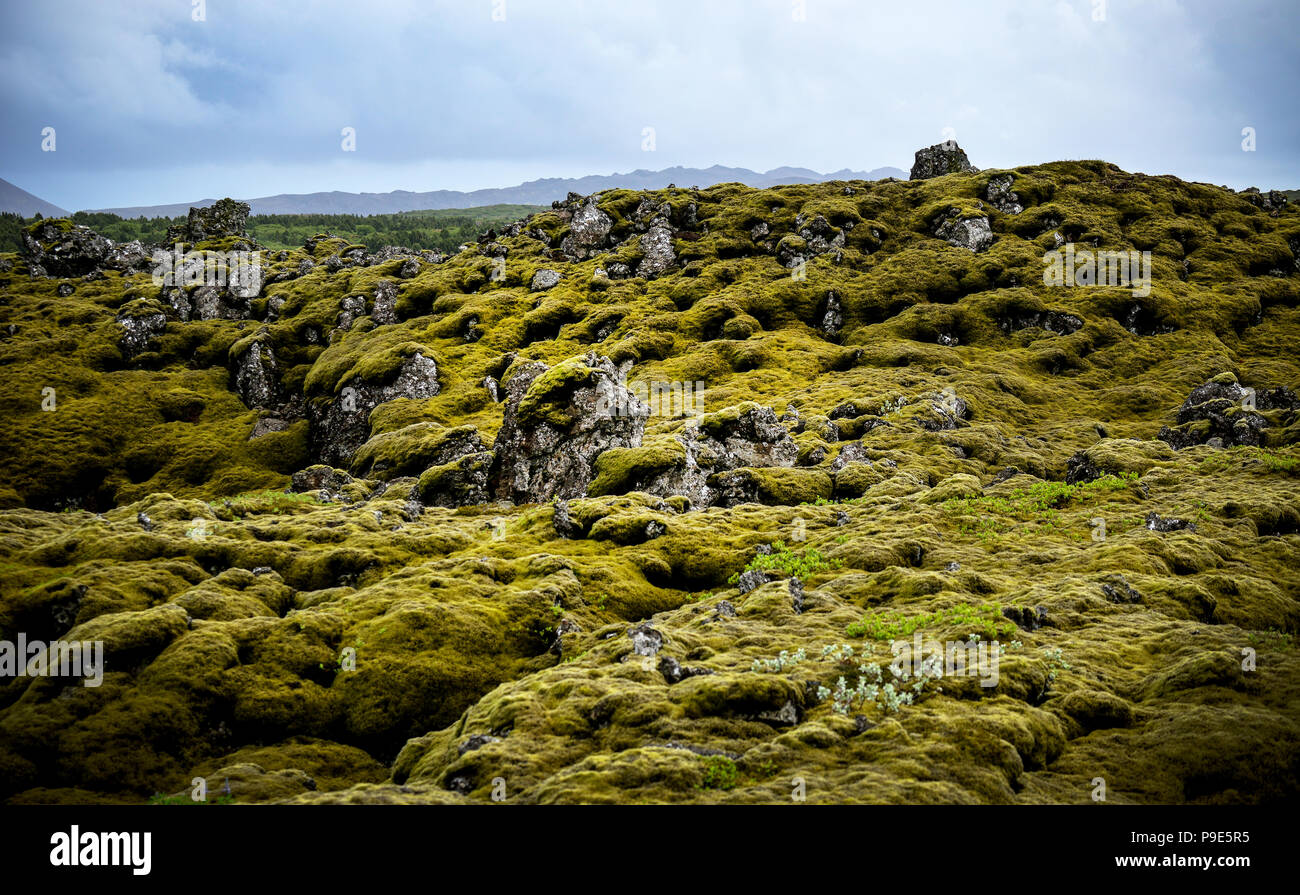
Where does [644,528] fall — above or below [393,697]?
above

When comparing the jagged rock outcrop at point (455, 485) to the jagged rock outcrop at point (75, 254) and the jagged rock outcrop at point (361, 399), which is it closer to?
the jagged rock outcrop at point (361, 399)

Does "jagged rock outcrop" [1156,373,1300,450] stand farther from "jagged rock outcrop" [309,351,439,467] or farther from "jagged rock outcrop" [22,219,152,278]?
"jagged rock outcrop" [22,219,152,278]

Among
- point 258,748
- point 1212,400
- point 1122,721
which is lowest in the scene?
point 258,748

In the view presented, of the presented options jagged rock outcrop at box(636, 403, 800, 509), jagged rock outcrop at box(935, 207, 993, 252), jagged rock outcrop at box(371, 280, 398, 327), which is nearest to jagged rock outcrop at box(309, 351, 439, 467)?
jagged rock outcrop at box(371, 280, 398, 327)

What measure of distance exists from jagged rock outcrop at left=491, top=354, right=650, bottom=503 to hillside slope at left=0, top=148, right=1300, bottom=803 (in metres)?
0.20

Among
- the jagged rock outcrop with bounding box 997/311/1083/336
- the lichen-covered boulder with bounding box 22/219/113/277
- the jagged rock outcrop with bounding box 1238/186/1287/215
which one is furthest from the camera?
the lichen-covered boulder with bounding box 22/219/113/277

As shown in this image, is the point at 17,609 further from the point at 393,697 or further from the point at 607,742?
the point at 607,742

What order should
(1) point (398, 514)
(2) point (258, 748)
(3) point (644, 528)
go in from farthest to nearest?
(1) point (398, 514) < (3) point (644, 528) < (2) point (258, 748)

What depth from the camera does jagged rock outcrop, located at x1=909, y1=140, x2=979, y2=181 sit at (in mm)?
109500

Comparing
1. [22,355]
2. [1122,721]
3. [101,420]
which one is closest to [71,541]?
[1122,721]

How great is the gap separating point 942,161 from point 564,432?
95.1 m

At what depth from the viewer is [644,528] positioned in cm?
3153

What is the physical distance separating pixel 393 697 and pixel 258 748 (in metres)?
3.43

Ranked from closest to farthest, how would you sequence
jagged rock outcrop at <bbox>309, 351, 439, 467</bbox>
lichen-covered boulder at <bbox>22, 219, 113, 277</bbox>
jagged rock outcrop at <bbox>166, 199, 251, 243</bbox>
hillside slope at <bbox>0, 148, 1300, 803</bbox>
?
1. hillside slope at <bbox>0, 148, 1300, 803</bbox>
2. jagged rock outcrop at <bbox>309, 351, 439, 467</bbox>
3. lichen-covered boulder at <bbox>22, 219, 113, 277</bbox>
4. jagged rock outcrop at <bbox>166, 199, 251, 243</bbox>
